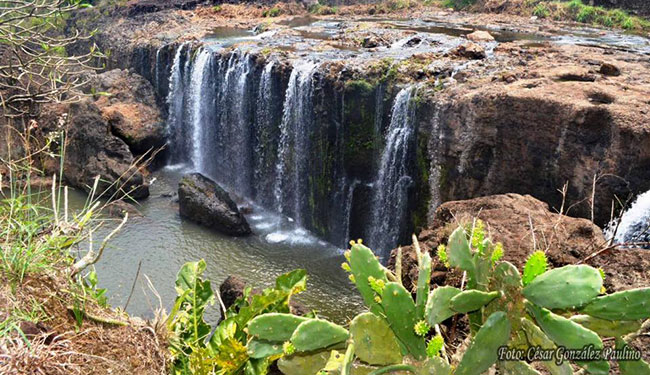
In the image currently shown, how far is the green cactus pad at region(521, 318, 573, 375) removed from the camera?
2469 mm

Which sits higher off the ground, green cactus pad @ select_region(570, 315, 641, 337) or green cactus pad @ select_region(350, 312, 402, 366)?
green cactus pad @ select_region(570, 315, 641, 337)

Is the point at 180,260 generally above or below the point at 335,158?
below

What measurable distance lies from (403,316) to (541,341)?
59 centimetres

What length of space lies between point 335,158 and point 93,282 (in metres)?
8.51

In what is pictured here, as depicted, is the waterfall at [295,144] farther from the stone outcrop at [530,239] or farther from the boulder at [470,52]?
the stone outcrop at [530,239]

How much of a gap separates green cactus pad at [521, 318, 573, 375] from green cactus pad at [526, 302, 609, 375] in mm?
68

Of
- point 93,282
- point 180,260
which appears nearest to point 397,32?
point 180,260

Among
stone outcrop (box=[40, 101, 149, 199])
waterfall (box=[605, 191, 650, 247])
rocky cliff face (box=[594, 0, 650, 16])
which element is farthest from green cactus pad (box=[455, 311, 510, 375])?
rocky cliff face (box=[594, 0, 650, 16])

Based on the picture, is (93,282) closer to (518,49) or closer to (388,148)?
(388,148)

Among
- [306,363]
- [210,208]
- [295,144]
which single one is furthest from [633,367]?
[295,144]

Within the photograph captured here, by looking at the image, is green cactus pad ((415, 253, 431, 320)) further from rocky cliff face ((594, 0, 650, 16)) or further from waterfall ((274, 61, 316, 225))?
rocky cliff face ((594, 0, 650, 16))

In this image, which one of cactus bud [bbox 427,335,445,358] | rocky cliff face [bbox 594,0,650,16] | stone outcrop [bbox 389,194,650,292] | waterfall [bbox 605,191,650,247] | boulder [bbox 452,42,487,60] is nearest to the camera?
cactus bud [bbox 427,335,445,358]

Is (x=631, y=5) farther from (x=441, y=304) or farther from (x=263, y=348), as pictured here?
(x=263, y=348)

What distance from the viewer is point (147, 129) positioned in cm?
1791
